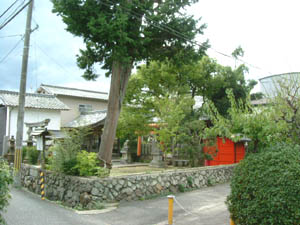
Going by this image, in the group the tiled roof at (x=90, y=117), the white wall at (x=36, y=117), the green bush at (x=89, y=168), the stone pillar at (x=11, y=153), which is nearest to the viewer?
the green bush at (x=89, y=168)

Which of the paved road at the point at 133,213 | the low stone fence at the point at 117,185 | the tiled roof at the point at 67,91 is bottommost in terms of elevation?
the paved road at the point at 133,213

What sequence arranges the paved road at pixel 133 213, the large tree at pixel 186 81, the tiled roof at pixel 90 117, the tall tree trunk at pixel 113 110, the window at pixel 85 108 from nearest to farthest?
the paved road at pixel 133 213 → the tall tree trunk at pixel 113 110 → the large tree at pixel 186 81 → the tiled roof at pixel 90 117 → the window at pixel 85 108

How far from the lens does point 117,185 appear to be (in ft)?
32.7

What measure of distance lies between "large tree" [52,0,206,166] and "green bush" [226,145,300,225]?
6.20 m

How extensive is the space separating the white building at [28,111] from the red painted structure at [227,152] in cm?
1489

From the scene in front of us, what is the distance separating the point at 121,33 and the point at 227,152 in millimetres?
11004

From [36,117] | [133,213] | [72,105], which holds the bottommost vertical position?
[133,213]

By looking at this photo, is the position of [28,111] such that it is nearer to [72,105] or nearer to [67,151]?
[72,105]

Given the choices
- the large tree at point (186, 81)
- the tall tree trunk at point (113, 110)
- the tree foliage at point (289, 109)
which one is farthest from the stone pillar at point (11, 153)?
the tree foliage at point (289, 109)

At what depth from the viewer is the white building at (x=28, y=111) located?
75.3ft

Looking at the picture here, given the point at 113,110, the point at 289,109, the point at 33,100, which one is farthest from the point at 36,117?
the point at 289,109

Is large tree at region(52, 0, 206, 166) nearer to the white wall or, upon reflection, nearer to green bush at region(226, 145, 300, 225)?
green bush at region(226, 145, 300, 225)

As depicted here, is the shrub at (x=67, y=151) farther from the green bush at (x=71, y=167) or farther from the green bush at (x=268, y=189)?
the green bush at (x=268, y=189)

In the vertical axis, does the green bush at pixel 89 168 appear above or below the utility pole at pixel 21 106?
below
